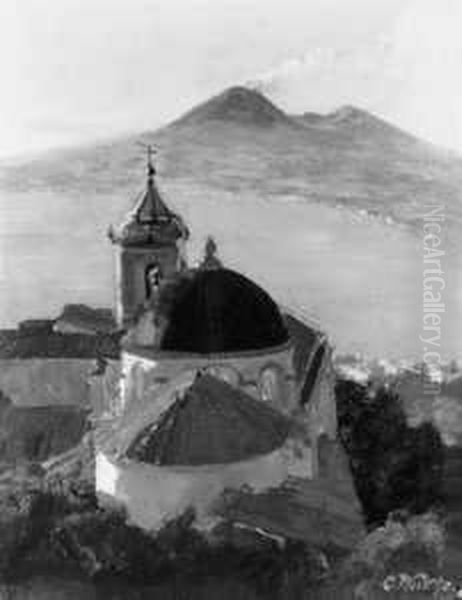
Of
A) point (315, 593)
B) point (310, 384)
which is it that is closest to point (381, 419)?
point (310, 384)

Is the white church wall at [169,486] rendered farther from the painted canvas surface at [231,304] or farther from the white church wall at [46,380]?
the white church wall at [46,380]

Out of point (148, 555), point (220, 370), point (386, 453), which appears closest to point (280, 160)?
point (220, 370)

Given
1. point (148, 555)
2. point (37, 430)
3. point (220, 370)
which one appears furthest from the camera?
point (37, 430)

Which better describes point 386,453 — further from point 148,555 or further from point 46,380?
point 46,380

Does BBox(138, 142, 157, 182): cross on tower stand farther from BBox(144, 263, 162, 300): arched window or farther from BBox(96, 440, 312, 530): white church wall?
BBox(96, 440, 312, 530): white church wall
